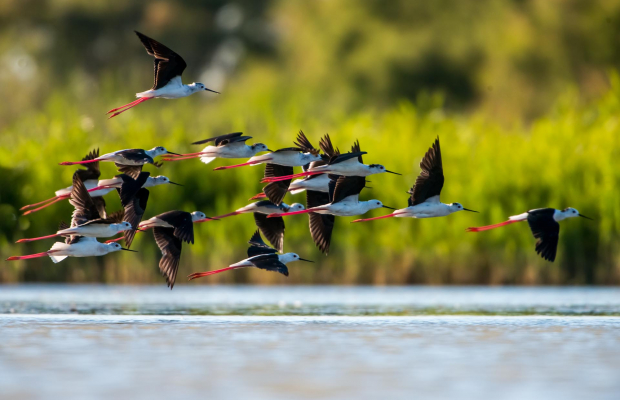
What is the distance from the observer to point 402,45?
39906 mm

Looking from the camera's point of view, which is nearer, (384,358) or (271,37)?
(384,358)

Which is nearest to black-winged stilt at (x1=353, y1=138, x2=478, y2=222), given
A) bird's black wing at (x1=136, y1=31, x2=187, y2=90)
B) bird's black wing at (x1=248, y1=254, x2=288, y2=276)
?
bird's black wing at (x1=248, y1=254, x2=288, y2=276)

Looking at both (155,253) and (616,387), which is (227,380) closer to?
(616,387)

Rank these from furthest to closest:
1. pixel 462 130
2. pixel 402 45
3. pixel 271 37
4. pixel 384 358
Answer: pixel 271 37 < pixel 402 45 < pixel 462 130 < pixel 384 358

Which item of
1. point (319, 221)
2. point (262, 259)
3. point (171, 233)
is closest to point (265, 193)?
point (319, 221)

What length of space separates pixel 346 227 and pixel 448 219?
5.03ft

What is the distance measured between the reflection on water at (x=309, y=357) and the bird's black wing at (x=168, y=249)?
508mm

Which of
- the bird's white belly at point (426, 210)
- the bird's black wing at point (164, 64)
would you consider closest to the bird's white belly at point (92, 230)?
the bird's black wing at point (164, 64)

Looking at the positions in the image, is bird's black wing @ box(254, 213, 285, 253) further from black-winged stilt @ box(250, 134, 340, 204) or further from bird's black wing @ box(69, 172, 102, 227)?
bird's black wing @ box(69, 172, 102, 227)

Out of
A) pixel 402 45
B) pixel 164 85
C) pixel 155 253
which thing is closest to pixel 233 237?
pixel 155 253

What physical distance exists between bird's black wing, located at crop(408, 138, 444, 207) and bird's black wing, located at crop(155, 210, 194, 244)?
2250mm

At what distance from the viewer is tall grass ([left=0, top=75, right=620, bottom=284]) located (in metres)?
18.0

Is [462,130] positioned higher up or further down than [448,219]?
higher up

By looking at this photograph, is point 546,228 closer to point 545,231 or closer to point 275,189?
point 545,231
